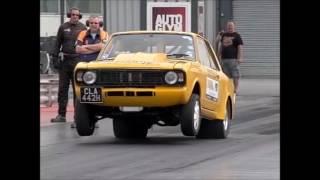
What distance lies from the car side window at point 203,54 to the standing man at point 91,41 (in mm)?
1876

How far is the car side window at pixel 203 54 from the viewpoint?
11406mm

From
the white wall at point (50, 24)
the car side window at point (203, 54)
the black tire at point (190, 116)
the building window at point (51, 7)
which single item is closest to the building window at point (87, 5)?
the building window at point (51, 7)

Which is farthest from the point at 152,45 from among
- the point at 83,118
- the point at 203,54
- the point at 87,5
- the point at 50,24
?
the point at 87,5

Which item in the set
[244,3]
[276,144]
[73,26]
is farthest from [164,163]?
[244,3]

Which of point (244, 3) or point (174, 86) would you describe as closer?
point (174, 86)

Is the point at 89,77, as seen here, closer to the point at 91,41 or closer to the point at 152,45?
the point at 152,45

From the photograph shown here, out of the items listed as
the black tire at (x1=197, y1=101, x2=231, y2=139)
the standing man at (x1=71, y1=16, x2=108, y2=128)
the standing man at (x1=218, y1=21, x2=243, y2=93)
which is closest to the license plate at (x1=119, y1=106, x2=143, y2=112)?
the black tire at (x1=197, y1=101, x2=231, y2=139)

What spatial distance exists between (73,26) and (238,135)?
3.55 metres

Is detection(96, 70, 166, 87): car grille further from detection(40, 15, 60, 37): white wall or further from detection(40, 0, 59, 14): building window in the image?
detection(40, 0, 59, 14): building window

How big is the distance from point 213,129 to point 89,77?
2290 mm

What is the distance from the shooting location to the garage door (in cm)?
3061
